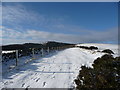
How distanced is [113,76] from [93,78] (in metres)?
0.65

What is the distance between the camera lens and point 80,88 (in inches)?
169

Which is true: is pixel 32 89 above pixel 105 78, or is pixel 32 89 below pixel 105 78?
below

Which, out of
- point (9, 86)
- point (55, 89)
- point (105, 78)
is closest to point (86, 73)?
point (105, 78)

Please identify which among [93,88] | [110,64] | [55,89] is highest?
[110,64]

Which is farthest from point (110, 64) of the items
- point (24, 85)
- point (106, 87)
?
point (24, 85)

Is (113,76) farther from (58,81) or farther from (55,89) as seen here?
(58,81)

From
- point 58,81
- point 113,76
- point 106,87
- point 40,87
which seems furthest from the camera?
point 58,81

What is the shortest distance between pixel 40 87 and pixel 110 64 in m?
2.92

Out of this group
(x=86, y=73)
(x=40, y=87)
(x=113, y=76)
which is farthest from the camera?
(x=40, y=87)

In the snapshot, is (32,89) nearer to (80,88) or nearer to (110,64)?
(80,88)

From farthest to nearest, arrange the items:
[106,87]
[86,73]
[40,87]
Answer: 1. [40,87]
2. [86,73]
3. [106,87]

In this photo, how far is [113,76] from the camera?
4.24 m

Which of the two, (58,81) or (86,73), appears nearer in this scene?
(86,73)

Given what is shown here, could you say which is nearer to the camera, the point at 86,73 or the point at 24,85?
the point at 86,73
